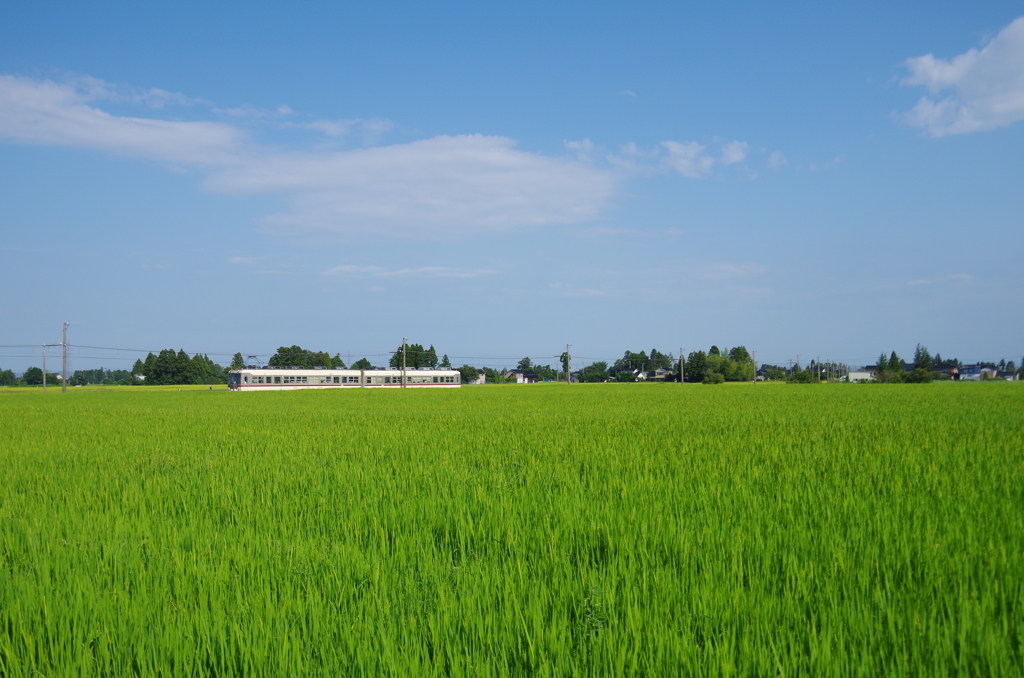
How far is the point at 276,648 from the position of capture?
2.14 metres

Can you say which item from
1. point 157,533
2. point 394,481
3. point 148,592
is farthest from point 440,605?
point 394,481

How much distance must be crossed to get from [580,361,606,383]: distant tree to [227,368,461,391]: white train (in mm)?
57698

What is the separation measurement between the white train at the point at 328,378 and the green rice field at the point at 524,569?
5438cm

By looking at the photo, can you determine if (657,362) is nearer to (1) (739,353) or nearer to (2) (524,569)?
(1) (739,353)

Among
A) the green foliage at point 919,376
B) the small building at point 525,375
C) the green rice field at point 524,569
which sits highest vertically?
the green rice field at point 524,569

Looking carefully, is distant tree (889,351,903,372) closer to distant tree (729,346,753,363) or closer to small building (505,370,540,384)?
distant tree (729,346,753,363)

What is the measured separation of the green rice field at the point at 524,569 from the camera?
208cm

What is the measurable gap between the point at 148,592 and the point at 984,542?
15.1 ft

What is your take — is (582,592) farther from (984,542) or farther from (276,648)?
(984,542)

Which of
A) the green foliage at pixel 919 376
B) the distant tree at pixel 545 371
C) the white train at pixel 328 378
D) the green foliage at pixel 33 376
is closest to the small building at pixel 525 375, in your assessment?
the distant tree at pixel 545 371

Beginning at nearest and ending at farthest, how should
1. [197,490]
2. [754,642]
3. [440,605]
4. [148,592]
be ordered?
1. [754,642]
2. [440,605]
3. [148,592]
4. [197,490]

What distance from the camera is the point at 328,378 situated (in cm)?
6131

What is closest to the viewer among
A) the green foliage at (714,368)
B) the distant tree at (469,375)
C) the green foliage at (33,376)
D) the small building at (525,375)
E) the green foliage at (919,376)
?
the green foliage at (919,376)

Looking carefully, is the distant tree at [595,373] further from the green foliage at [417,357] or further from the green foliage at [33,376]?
the green foliage at [33,376]
